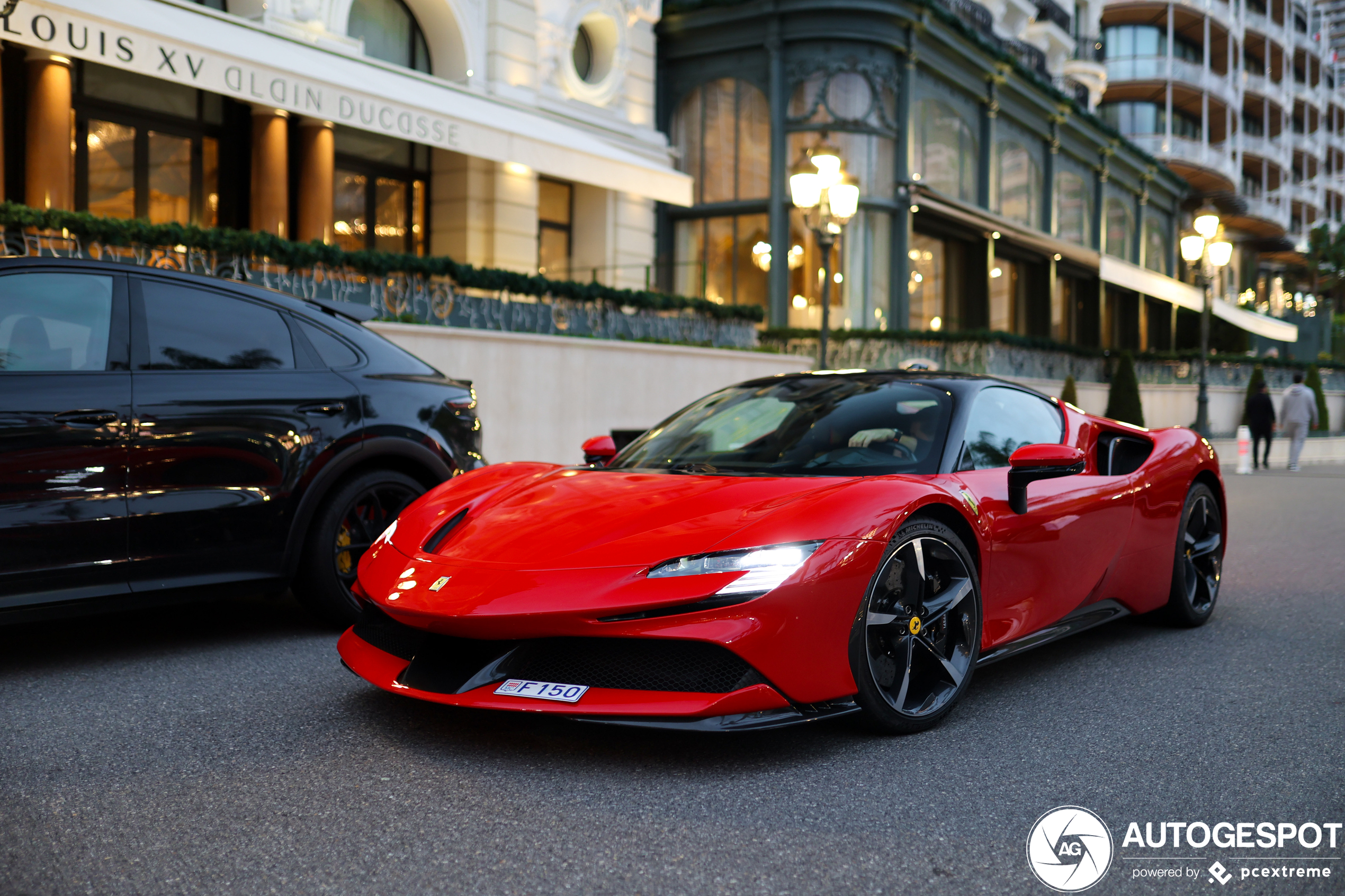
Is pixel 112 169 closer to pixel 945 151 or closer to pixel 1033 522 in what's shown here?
pixel 1033 522

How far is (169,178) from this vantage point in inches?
608

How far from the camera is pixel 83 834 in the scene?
2891 mm

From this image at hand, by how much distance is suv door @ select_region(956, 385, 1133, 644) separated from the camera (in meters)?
4.27

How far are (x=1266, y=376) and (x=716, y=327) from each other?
26.0 metres

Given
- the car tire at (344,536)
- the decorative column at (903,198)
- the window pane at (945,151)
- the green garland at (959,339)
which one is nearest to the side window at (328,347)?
the car tire at (344,536)

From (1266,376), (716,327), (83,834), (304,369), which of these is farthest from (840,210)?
(1266,376)

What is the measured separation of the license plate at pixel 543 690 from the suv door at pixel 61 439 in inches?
81.3

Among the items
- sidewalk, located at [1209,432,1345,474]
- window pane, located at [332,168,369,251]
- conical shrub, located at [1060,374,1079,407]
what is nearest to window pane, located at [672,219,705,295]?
window pane, located at [332,168,369,251]

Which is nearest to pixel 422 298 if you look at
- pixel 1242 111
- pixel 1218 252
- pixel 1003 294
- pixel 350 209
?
pixel 350 209

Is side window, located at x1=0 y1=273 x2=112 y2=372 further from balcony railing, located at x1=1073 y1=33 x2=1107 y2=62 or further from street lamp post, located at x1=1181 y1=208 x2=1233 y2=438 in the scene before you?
balcony railing, located at x1=1073 y1=33 x2=1107 y2=62

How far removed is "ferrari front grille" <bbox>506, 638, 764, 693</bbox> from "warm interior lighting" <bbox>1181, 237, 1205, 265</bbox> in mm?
18066

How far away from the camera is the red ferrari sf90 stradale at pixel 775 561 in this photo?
131 inches

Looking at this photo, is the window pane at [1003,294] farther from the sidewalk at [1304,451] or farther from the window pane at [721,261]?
the window pane at [721,261]

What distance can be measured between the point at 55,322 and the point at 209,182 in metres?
12.4
